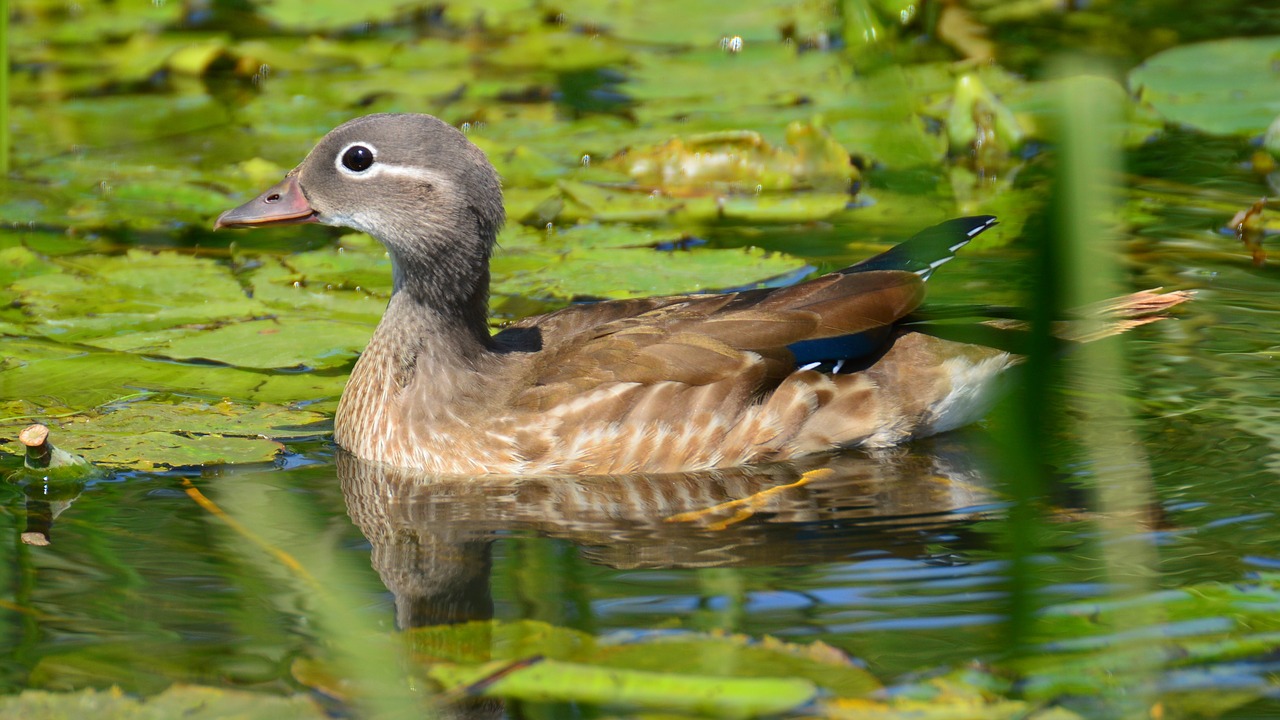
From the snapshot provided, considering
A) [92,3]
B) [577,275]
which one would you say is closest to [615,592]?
[577,275]

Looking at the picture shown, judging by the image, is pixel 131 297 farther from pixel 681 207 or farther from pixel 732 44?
pixel 732 44

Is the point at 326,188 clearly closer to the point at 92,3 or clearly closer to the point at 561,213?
the point at 561,213

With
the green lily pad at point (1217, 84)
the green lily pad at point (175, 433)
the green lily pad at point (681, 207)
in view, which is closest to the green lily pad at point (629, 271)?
the green lily pad at point (681, 207)

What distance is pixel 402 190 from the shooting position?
6.65m

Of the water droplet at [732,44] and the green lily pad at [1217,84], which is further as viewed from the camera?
the water droplet at [732,44]

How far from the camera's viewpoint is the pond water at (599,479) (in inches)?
172

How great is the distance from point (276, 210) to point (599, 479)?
1906mm

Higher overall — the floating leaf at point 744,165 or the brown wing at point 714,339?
the floating leaf at point 744,165

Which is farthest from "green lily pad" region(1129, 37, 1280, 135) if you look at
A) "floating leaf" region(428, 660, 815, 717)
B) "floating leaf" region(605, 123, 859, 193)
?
"floating leaf" region(428, 660, 815, 717)

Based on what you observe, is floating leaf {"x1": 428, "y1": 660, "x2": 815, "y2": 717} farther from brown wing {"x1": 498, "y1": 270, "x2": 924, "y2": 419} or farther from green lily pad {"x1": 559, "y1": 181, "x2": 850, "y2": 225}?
green lily pad {"x1": 559, "y1": 181, "x2": 850, "y2": 225}

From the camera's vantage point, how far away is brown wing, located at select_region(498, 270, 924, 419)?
648cm

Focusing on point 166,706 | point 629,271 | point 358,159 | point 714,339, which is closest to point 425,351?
point 358,159

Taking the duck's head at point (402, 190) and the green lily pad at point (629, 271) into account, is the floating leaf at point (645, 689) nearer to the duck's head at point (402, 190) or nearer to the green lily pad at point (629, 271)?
Result: the duck's head at point (402, 190)

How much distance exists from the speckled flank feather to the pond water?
17 centimetres
